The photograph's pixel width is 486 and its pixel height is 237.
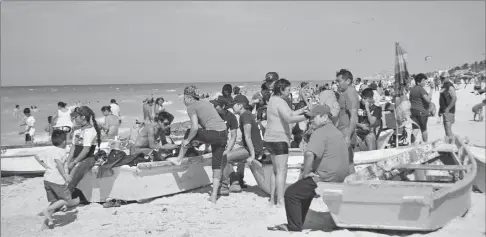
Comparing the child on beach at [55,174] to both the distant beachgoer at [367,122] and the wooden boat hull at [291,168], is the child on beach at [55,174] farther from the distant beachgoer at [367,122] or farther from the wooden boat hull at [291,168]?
the distant beachgoer at [367,122]

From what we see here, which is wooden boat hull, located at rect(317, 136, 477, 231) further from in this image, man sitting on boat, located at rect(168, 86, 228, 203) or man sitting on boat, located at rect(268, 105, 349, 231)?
man sitting on boat, located at rect(168, 86, 228, 203)

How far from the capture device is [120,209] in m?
7.13

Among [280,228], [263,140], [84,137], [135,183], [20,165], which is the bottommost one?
[20,165]

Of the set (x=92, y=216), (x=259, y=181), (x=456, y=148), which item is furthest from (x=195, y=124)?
(x=456, y=148)

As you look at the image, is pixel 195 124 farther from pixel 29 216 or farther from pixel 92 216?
pixel 29 216

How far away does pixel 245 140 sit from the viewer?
7.45 m

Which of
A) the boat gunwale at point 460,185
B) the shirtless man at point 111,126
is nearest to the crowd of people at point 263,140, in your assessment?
the boat gunwale at point 460,185

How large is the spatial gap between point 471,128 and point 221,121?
11.6 meters

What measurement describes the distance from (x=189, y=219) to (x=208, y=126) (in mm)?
1540

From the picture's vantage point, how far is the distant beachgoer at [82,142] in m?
6.55

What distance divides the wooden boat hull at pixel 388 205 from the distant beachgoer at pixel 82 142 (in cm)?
A: 356

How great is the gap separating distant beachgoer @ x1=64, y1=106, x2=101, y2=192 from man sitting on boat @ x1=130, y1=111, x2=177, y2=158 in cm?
137

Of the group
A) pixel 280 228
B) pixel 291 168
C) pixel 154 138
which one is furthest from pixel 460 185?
pixel 154 138

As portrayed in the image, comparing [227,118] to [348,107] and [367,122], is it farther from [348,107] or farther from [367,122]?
[367,122]
